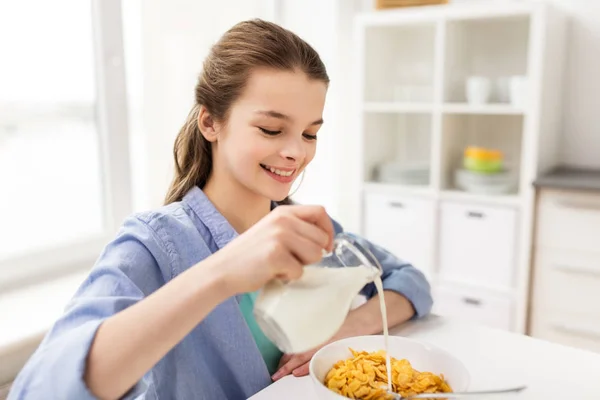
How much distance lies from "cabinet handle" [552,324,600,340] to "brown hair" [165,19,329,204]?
73.9 inches

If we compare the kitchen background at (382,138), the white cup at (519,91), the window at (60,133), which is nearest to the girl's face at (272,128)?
the kitchen background at (382,138)

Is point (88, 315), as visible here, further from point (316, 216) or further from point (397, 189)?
point (397, 189)

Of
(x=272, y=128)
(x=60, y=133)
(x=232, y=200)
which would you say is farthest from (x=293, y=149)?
(x=60, y=133)

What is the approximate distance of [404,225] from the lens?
114 inches

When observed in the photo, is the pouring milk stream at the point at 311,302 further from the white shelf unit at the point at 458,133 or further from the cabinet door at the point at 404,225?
the cabinet door at the point at 404,225

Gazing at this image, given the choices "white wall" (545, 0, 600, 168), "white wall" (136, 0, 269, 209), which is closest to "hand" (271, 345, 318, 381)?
"white wall" (136, 0, 269, 209)

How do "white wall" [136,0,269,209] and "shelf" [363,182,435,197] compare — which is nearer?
"white wall" [136,0,269,209]

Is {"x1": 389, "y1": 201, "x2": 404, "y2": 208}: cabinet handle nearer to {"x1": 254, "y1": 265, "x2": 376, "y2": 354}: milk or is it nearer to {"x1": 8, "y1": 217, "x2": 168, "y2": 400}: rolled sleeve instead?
{"x1": 8, "y1": 217, "x2": 168, "y2": 400}: rolled sleeve

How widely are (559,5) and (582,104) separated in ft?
1.61

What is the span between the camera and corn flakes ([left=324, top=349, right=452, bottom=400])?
0.78 metres

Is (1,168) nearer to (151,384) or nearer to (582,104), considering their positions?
(151,384)

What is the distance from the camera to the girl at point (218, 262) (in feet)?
2.33

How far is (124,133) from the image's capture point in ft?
7.66

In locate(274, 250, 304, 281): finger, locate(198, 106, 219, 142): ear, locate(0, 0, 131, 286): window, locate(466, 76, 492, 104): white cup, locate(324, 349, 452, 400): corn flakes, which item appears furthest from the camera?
locate(466, 76, 492, 104): white cup
